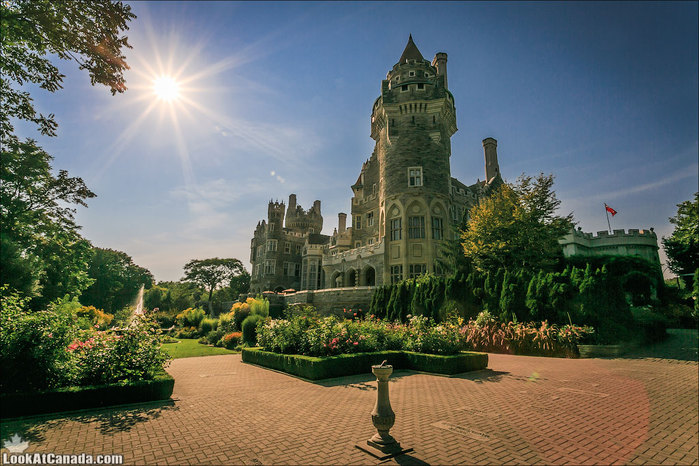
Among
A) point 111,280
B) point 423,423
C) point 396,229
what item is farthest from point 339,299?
point 111,280

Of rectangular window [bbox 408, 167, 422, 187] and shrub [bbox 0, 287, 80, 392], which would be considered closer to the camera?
shrub [bbox 0, 287, 80, 392]

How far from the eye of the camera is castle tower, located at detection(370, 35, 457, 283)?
2984cm

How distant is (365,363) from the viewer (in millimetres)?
12312

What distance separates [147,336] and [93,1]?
883 cm

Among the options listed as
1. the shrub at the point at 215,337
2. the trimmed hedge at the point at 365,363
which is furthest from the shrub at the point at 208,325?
the trimmed hedge at the point at 365,363

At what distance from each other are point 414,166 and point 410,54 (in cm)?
1350

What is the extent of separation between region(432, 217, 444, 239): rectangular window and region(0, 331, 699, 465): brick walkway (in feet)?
66.0

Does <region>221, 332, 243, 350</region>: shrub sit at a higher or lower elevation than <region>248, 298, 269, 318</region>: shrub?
lower

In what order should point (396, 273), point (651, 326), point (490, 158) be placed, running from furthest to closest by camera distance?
1. point (490, 158)
2. point (396, 273)
3. point (651, 326)

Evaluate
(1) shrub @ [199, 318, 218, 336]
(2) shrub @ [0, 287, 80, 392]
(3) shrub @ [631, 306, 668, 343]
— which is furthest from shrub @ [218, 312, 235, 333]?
(3) shrub @ [631, 306, 668, 343]

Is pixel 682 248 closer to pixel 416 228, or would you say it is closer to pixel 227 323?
pixel 416 228

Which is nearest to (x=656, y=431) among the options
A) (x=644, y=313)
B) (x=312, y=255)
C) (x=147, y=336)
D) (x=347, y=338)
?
(x=347, y=338)

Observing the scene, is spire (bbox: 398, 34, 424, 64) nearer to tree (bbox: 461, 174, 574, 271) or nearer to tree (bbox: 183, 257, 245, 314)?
tree (bbox: 461, 174, 574, 271)

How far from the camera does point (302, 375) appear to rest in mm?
11656
